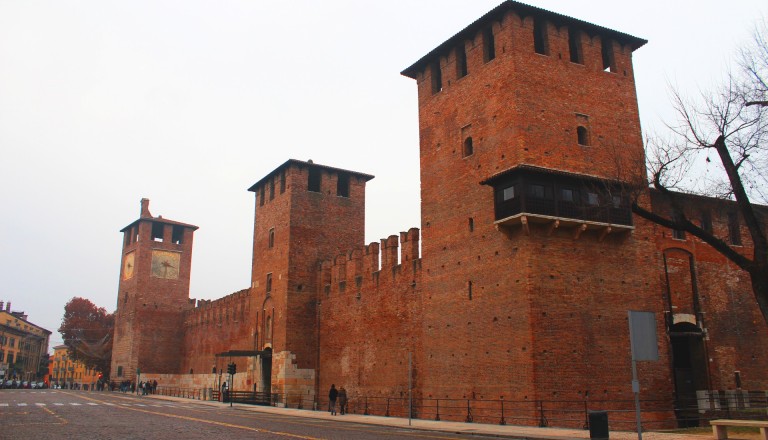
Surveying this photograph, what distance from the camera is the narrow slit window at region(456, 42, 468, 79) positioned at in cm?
2530

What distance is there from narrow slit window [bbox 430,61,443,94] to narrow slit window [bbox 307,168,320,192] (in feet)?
42.0

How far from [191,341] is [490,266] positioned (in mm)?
38731

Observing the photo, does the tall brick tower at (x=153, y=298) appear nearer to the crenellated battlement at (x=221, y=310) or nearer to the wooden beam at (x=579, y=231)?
the crenellated battlement at (x=221, y=310)

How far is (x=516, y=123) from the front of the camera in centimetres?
2164

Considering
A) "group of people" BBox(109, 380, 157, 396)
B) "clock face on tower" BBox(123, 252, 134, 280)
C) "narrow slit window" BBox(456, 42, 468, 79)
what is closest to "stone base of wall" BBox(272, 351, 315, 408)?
"narrow slit window" BBox(456, 42, 468, 79)

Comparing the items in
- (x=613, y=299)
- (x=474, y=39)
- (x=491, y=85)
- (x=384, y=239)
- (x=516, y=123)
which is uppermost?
(x=474, y=39)

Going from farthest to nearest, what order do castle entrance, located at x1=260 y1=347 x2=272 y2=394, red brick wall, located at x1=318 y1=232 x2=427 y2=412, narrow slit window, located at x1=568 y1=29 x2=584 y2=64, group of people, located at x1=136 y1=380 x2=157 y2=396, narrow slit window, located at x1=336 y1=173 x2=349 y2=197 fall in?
group of people, located at x1=136 y1=380 x2=157 y2=396
narrow slit window, located at x1=336 y1=173 x2=349 y2=197
castle entrance, located at x1=260 y1=347 x2=272 y2=394
red brick wall, located at x1=318 y1=232 x2=427 y2=412
narrow slit window, located at x1=568 y1=29 x2=584 y2=64

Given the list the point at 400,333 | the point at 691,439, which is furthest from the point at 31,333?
the point at 691,439

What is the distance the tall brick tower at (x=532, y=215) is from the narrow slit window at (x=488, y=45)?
4 centimetres

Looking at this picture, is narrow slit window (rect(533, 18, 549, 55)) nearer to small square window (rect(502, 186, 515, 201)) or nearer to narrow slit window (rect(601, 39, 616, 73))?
narrow slit window (rect(601, 39, 616, 73))

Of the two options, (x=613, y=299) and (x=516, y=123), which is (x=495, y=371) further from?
(x=516, y=123)

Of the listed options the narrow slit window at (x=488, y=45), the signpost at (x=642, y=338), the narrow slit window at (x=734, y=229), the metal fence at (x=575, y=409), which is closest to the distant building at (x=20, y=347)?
the metal fence at (x=575, y=409)

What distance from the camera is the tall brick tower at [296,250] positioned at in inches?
1362

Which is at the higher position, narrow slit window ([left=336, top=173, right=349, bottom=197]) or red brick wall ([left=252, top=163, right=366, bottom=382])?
narrow slit window ([left=336, top=173, right=349, bottom=197])
